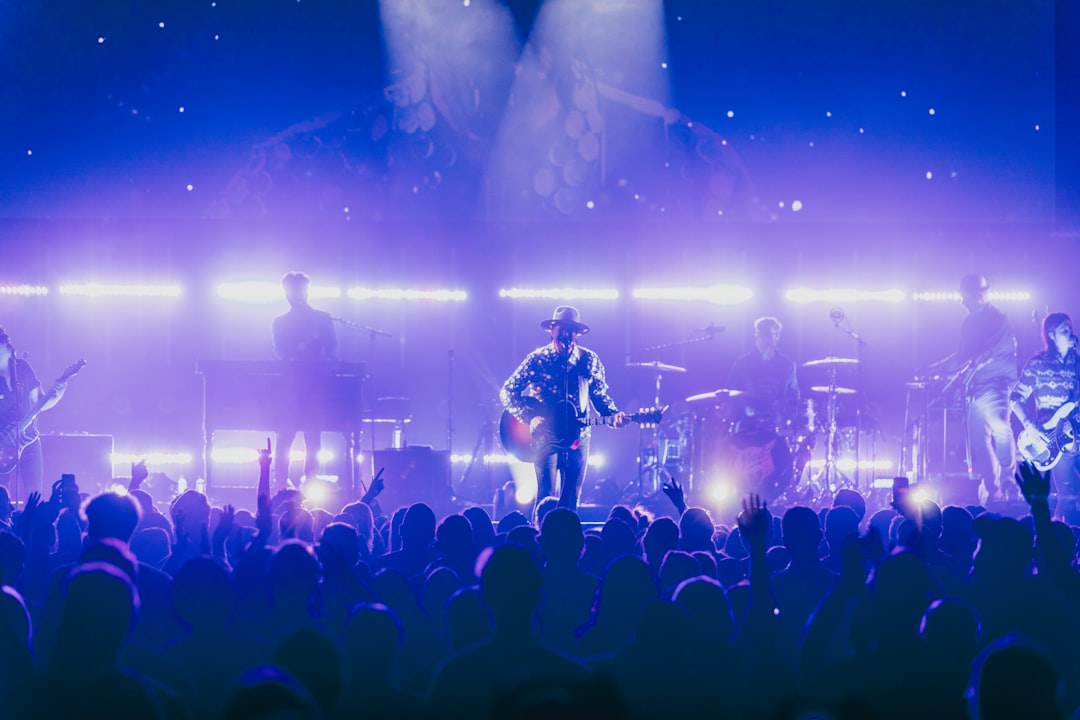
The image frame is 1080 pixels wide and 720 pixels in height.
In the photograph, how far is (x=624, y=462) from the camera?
15.2 m

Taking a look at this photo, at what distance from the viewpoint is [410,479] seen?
11.0m

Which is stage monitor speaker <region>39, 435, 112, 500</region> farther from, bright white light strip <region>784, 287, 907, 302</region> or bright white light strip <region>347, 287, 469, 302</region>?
bright white light strip <region>784, 287, 907, 302</region>

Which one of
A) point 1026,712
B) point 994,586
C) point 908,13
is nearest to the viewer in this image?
point 1026,712

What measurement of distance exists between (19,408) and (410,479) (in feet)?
14.4

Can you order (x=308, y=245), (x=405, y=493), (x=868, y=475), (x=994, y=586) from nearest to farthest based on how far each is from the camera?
1. (x=994, y=586)
2. (x=405, y=493)
3. (x=868, y=475)
4. (x=308, y=245)

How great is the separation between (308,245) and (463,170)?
3084 millimetres

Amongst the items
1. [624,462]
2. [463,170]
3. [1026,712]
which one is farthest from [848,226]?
[1026,712]

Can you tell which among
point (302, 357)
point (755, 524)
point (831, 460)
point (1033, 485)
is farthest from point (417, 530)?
point (831, 460)

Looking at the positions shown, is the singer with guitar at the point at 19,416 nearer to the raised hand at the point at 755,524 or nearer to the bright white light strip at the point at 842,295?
the raised hand at the point at 755,524

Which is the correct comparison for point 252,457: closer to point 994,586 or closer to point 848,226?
point 848,226

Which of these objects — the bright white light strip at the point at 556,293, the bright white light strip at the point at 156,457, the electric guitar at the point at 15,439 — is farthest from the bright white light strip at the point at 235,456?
the electric guitar at the point at 15,439

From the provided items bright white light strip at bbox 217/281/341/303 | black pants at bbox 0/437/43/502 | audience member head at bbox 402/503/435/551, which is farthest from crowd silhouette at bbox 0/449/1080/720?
bright white light strip at bbox 217/281/341/303

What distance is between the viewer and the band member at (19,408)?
10.1 m

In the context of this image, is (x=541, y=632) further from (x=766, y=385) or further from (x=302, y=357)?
(x=766, y=385)
